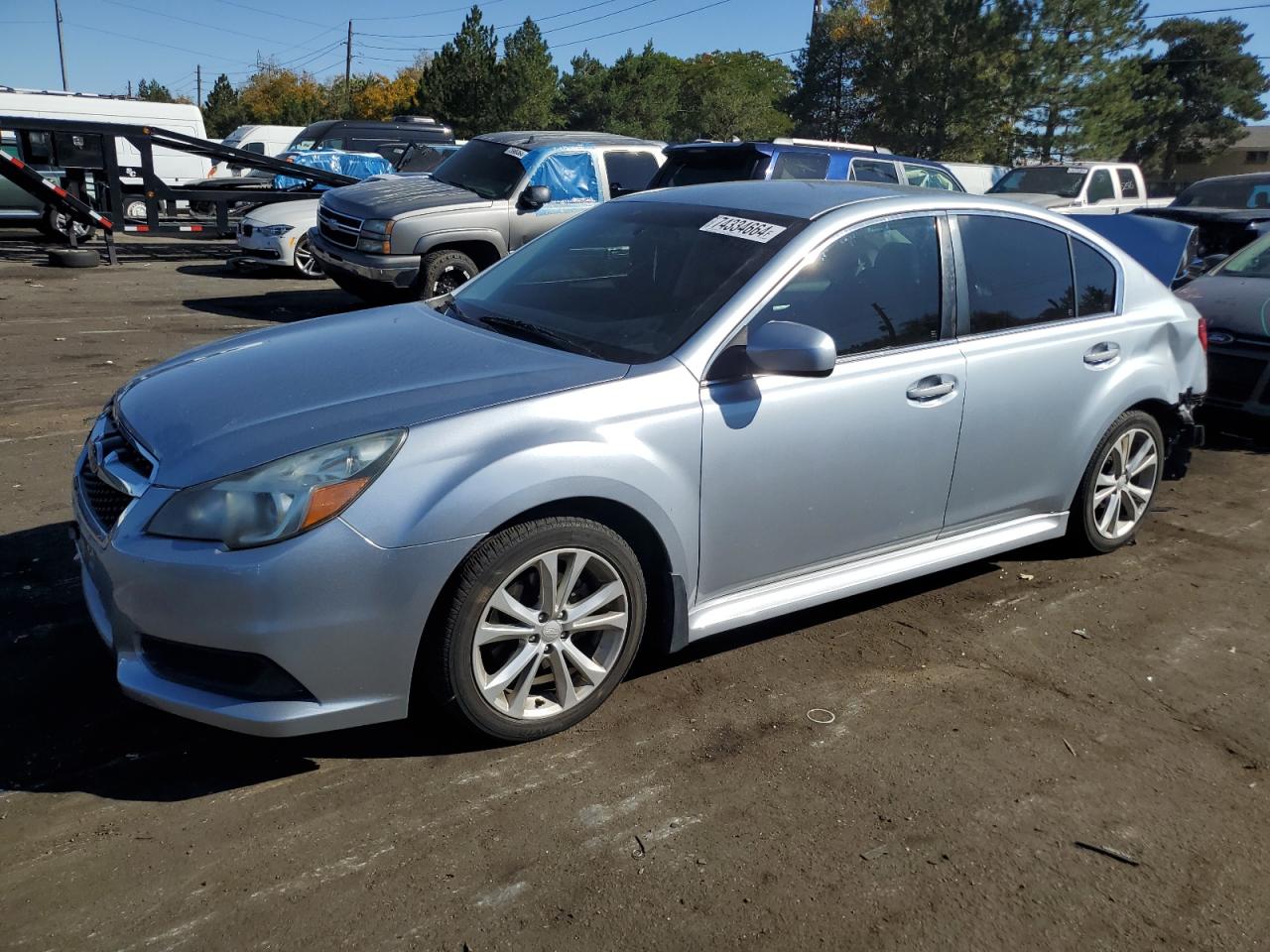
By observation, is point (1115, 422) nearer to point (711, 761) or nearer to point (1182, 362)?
point (1182, 362)

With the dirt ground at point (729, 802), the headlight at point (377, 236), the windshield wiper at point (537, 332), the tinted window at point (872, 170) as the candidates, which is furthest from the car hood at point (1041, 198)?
the windshield wiper at point (537, 332)

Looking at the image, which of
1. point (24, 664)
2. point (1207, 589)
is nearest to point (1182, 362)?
point (1207, 589)

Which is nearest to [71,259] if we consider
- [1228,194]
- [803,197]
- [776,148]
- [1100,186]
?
[776,148]

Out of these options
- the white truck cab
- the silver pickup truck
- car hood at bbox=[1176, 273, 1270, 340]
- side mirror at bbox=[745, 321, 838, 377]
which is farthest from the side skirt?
the white truck cab

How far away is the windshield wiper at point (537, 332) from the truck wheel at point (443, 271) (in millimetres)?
6260

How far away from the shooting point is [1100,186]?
17.3 meters

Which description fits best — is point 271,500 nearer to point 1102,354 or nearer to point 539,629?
point 539,629

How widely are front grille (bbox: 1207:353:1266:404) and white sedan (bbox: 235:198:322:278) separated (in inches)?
410

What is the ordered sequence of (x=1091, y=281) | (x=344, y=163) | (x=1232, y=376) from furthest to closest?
(x=344, y=163) < (x=1232, y=376) < (x=1091, y=281)

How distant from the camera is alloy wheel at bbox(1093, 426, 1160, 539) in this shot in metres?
4.89

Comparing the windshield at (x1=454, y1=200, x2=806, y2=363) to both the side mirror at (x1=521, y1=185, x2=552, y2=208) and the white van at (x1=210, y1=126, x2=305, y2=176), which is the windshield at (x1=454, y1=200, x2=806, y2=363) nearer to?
the side mirror at (x1=521, y1=185, x2=552, y2=208)

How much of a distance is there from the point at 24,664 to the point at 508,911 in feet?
6.82

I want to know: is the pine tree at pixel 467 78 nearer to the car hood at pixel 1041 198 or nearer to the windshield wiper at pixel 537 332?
the car hood at pixel 1041 198

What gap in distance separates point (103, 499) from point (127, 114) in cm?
2301
